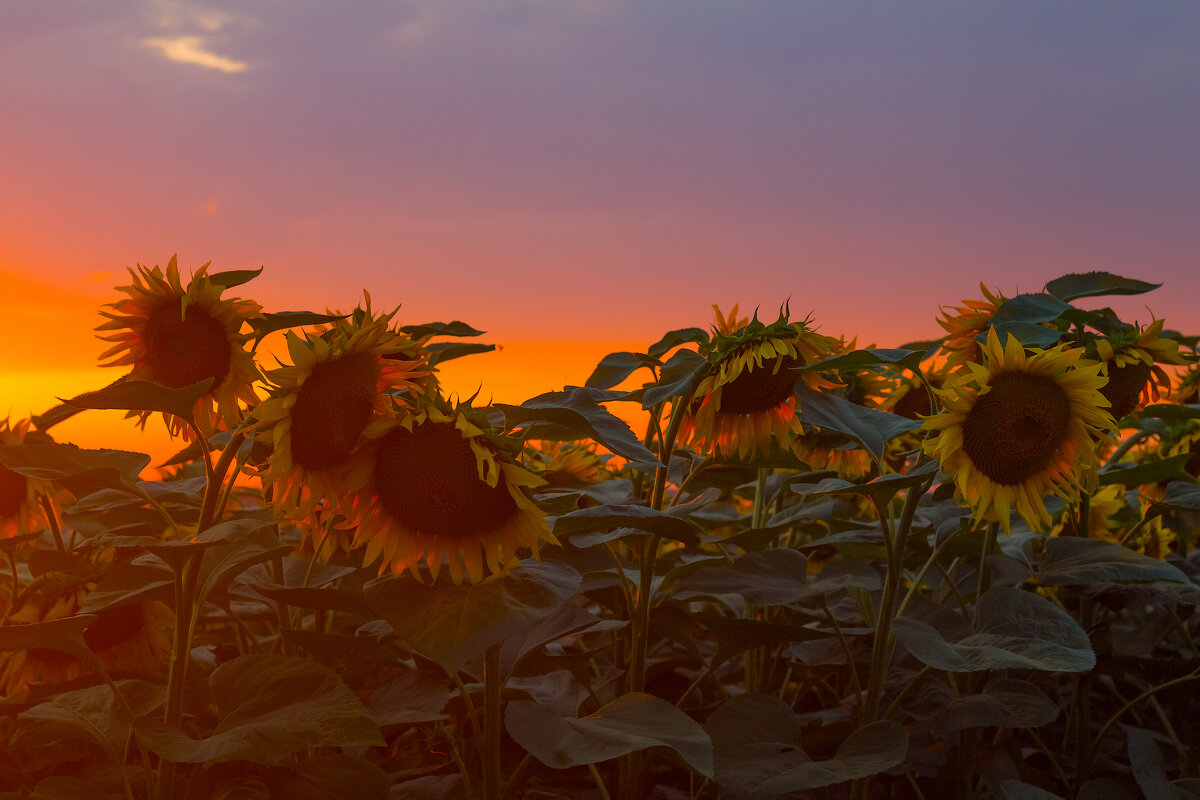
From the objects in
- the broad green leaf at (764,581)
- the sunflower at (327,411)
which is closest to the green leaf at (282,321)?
the sunflower at (327,411)

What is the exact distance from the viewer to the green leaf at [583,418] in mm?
1497

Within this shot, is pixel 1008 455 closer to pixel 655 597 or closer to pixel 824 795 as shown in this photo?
pixel 655 597

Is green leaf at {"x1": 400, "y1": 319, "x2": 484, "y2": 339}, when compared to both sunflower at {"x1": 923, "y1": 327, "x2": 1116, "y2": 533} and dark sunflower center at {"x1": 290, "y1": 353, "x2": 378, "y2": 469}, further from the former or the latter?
sunflower at {"x1": 923, "y1": 327, "x2": 1116, "y2": 533}

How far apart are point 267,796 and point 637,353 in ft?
3.68

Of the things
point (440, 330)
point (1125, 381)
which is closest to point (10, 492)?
point (440, 330)

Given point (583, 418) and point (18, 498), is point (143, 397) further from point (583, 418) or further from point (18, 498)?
point (18, 498)

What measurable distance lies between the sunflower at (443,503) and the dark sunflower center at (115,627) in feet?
2.95

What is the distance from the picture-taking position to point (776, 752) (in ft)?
5.95

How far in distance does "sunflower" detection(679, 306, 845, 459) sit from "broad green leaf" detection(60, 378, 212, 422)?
999 millimetres

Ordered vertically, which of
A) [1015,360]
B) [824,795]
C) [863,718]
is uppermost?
[1015,360]

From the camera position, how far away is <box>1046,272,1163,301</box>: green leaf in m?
2.35

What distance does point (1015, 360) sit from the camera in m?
1.95

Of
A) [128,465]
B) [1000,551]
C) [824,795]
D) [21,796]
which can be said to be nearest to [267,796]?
[21,796]

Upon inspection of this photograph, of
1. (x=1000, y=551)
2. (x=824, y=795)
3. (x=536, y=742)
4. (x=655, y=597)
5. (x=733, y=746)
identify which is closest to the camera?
(x=536, y=742)
